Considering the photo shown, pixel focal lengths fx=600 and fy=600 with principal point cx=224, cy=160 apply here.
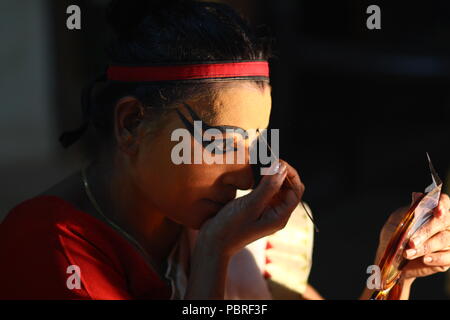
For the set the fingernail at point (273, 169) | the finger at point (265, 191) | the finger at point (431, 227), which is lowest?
the finger at point (431, 227)

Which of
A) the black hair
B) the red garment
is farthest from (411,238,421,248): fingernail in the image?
the red garment

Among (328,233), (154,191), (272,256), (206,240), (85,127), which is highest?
(85,127)

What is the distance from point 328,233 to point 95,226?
3.33 metres

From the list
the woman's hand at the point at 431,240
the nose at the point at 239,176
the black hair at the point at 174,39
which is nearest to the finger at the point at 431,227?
the woman's hand at the point at 431,240

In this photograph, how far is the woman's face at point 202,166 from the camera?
57.5 inches

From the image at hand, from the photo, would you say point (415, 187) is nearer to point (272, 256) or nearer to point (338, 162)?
point (338, 162)

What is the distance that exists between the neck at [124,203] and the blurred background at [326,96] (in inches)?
114

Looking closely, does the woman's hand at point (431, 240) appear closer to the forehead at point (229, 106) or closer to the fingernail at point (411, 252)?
the fingernail at point (411, 252)

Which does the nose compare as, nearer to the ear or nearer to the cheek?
the cheek

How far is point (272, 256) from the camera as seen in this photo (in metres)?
1.91

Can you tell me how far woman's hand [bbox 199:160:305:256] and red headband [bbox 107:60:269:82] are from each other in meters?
0.25

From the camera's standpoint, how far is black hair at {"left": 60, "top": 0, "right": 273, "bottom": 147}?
1.45 m

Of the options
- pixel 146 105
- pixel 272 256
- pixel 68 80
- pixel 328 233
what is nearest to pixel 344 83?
pixel 328 233

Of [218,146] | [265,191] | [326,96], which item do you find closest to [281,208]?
[265,191]
